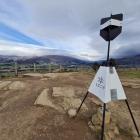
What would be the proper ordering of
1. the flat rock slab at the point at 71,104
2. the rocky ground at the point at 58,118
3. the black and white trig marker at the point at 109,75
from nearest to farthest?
1. the black and white trig marker at the point at 109,75
2. the rocky ground at the point at 58,118
3. the flat rock slab at the point at 71,104

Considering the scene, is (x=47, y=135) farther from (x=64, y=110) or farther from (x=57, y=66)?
(x=57, y=66)

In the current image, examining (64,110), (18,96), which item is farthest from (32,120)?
(18,96)

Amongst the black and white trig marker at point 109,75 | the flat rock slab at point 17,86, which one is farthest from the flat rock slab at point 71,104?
the flat rock slab at point 17,86

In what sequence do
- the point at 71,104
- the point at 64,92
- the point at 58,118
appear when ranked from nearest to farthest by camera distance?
the point at 58,118 < the point at 71,104 < the point at 64,92

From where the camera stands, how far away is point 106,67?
17.5 feet

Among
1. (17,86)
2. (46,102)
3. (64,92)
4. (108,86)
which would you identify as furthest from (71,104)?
(17,86)

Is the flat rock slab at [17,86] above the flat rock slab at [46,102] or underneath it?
above

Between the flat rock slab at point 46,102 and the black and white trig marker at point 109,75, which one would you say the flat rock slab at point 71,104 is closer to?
the flat rock slab at point 46,102

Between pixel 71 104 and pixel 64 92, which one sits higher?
pixel 64 92

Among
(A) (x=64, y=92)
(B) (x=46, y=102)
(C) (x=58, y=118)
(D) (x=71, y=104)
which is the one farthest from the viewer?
(A) (x=64, y=92)

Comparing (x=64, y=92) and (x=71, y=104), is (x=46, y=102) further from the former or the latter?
(x=64, y=92)

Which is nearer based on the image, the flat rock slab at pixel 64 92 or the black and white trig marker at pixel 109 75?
the black and white trig marker at pixel 109 75

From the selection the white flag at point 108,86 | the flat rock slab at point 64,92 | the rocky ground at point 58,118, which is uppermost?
the white flag at point 108,86

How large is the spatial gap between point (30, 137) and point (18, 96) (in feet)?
11.5
